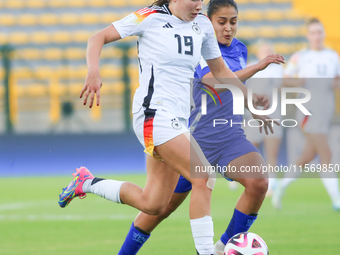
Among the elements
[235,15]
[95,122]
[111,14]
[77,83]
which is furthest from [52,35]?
[235,15]

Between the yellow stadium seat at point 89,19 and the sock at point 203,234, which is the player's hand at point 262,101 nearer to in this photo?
the sock at point 203,234

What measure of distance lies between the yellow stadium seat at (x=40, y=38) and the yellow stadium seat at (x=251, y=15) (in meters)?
7.05

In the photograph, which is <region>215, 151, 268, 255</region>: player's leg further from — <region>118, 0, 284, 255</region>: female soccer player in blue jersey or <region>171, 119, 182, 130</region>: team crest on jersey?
<region>171, 119, 182, 130</region>: team crest on jersey

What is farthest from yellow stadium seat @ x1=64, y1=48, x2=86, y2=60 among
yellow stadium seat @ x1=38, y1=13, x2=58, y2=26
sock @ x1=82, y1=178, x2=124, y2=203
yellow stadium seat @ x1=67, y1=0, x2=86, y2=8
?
sock @ x1=82, y1=178, x2=124, y2=203

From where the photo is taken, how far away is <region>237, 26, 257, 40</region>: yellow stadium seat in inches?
752

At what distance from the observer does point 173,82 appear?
12.3ft

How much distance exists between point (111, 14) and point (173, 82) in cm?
1684

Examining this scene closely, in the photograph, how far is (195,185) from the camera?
3.62m

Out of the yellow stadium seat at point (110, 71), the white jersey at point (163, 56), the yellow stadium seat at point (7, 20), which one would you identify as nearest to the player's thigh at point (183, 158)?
the white jersey at point (163, 56)

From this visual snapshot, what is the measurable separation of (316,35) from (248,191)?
416 centimetres

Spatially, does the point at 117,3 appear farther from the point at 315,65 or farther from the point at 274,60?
the point at 274,60

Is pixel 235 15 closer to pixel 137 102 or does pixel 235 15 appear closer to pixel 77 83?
pixel 137 102

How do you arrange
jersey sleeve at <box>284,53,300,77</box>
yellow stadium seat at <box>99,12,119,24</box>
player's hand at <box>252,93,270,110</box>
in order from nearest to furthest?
player's hand at <box>252,93,270,110</box> → jersey sleeve at <box>284,53,300,77</box> → yellow stadium seat at <box>99,12,119,24</box>

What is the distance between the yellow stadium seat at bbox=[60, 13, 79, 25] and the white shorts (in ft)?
54.9
